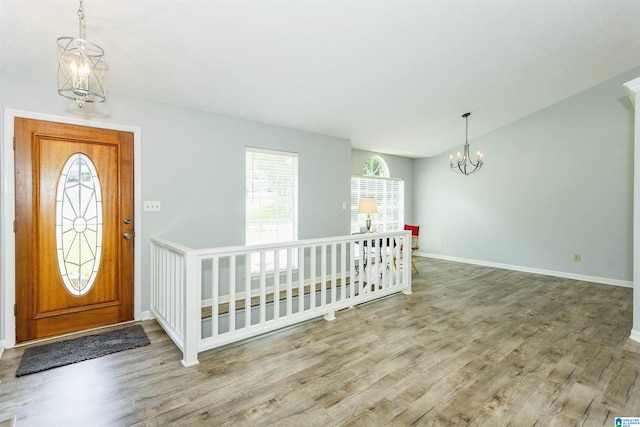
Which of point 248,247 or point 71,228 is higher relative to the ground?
point 71,228

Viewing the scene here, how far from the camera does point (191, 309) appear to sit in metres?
2.29

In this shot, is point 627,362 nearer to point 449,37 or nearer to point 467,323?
point 467,323

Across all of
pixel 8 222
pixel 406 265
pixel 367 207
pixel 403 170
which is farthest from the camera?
pixel 403 170

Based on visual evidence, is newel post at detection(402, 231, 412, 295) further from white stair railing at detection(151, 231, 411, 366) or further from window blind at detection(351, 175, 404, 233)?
window blind at detection(351, 175, 404, 233)

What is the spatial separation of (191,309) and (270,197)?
85.2 inches

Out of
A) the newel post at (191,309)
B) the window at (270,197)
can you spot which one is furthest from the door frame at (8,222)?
the window at (270,197)

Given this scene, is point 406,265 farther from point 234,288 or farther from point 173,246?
point 173,246

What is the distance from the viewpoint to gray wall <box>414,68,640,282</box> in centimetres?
468

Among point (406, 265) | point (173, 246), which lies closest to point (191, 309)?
point (173, 246)

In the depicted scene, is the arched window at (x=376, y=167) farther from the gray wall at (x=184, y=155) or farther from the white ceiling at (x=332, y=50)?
the gray wall at (x=184, y=155)

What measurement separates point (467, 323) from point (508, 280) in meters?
2.36

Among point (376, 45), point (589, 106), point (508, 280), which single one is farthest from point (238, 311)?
point (589, 106)

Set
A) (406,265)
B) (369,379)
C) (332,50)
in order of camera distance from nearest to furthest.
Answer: (369,379) → (332,50) → (406,265)

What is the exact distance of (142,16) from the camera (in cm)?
212
